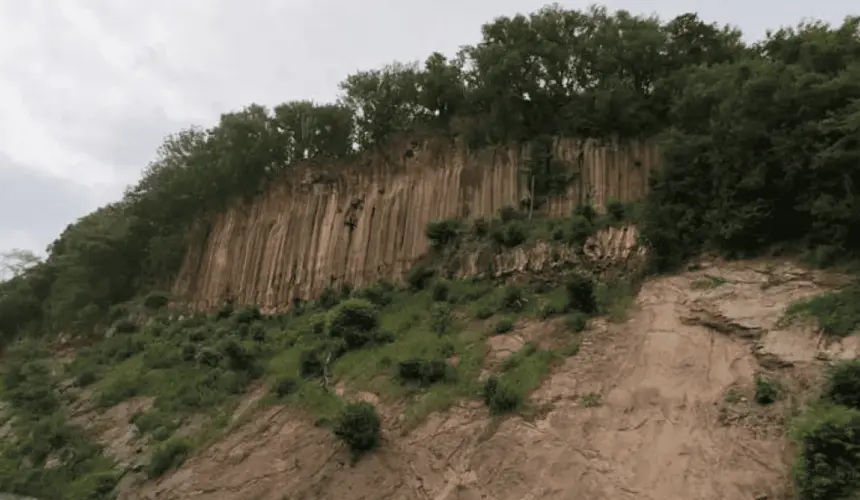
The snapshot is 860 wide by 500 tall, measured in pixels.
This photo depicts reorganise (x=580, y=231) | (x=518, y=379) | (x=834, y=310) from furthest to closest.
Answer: (x=580, y=231), (x=518, y=379), (x=834, y=310)

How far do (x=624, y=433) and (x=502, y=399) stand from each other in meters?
3.45

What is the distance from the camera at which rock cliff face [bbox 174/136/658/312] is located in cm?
3077

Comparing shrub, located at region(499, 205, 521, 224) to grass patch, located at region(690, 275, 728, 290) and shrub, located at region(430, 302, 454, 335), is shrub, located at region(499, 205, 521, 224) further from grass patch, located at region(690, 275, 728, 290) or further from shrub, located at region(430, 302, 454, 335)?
grass patch, located at region(690, 275, 728, 290)

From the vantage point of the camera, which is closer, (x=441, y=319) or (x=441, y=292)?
→ (x=441, y=319)

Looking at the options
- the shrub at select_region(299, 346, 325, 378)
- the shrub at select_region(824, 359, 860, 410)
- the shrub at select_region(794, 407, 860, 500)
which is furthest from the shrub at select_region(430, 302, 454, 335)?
the shrub at select_region(794, 407, 860, 500)

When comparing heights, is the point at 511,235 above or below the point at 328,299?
above

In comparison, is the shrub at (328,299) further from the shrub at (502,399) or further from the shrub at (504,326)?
the shrub at (502,399)

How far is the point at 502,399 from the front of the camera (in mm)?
20297

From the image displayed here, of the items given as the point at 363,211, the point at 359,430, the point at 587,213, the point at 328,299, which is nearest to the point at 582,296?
the point at 587,213

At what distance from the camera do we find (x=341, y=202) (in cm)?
3741

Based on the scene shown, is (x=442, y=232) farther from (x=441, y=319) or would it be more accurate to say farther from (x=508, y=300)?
(x=508, y=300)

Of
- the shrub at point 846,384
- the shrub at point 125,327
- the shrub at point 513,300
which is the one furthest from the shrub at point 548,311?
the shrub at point 125,327

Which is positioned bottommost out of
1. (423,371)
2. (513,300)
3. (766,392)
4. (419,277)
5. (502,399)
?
(502,399)

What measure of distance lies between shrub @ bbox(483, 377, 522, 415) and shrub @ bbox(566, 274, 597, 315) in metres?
4.38
